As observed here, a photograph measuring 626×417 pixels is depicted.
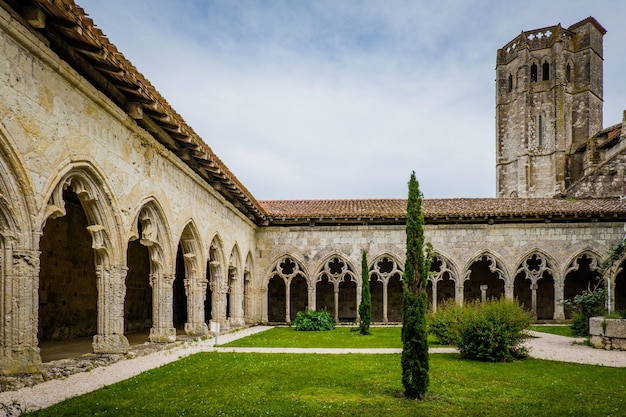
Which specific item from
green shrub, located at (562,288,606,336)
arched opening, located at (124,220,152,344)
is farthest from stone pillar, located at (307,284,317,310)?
green shrub, located at (562,288,606,336)

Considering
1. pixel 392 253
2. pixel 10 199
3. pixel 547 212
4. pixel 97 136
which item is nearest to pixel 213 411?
pixel 10 199

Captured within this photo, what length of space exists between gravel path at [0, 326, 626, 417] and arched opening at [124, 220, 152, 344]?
3412 millimetres

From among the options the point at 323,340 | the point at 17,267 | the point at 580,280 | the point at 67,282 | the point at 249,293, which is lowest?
the point at 323,340

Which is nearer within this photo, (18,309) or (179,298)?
(18,309)

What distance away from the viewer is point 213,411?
17.9ft

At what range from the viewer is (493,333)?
30.5ft

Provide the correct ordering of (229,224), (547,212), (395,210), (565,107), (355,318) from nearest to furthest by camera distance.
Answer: (229,224), (547,212), (395,210), (355,318), (565,107)

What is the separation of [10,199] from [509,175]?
114 feet

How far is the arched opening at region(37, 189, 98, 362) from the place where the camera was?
37.5ft

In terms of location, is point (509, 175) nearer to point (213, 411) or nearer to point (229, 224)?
point (229, 224)

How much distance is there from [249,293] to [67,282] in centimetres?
730

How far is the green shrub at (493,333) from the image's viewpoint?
929 centimetres

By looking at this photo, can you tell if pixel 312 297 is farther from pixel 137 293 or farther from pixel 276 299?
pixel 137 293

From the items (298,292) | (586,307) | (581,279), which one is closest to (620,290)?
(581,279)
